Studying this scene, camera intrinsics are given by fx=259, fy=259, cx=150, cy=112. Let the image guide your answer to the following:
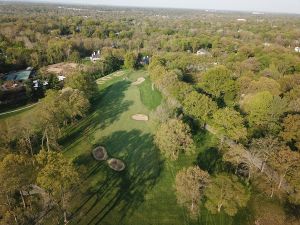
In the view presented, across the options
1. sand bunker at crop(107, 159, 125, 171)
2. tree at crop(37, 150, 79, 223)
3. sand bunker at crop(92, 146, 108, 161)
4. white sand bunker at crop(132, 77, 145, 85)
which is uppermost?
tree at crop(37, 150, 79, 223)

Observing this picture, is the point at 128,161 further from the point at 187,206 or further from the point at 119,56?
the point at 119,56

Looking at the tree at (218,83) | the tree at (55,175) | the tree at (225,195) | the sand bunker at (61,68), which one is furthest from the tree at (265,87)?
the sand bunker at (61,68)

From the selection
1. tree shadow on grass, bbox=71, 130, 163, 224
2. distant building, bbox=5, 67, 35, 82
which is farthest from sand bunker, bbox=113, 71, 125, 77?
tree shadow on grass, bbox=71, 130, 163, 224

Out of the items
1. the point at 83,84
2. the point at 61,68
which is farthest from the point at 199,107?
the point at 61,68

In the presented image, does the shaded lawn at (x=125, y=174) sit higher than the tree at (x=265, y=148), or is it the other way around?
the tree at (x=265, y=148)

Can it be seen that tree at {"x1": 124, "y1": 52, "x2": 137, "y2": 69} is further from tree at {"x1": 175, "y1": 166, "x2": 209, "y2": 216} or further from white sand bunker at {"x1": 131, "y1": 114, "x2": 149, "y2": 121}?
tree at {"x1": 175, "y1": 166, "x2": 209, "y2": 216}

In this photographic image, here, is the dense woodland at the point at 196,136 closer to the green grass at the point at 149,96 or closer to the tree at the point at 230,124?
the tree at the point at 230,124

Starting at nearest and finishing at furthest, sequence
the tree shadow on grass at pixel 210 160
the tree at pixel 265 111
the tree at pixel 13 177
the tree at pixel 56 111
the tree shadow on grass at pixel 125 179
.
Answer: the tree at pixel 13 177 → the tree shadow on grass at pixel 125 179 → the tree shadow on grass at pixel 210 160 → the tree at pixel 56 111 → the tree at pixel 265 111
